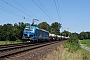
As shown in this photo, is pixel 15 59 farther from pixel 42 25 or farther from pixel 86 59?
pixel 42 25

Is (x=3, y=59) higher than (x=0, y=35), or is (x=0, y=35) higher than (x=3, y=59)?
(x=0, y=35)

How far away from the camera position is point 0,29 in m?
116

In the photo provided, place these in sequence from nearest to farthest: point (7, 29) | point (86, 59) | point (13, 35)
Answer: point (86, 59), point (13, 35), point (7, 29)

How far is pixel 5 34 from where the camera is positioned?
110 m

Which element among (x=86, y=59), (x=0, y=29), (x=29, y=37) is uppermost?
(x=0, y=29)

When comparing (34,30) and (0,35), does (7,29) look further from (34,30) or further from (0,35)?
(34,30)

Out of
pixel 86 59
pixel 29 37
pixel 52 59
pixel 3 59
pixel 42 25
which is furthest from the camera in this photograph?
pixel 42 25

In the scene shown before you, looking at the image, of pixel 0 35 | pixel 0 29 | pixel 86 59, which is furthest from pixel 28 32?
pixel 0 29

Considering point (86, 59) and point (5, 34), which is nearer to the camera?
point (86, 59)

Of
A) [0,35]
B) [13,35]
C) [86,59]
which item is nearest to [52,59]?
[86,59]

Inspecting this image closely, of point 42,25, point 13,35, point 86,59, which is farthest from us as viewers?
point 42,25

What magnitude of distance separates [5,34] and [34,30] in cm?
7081

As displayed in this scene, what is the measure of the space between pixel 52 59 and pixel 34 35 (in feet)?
81.7

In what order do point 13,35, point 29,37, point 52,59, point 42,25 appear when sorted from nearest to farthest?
point 52,59 → point 29,37 → point 13,35 → point 42,25
